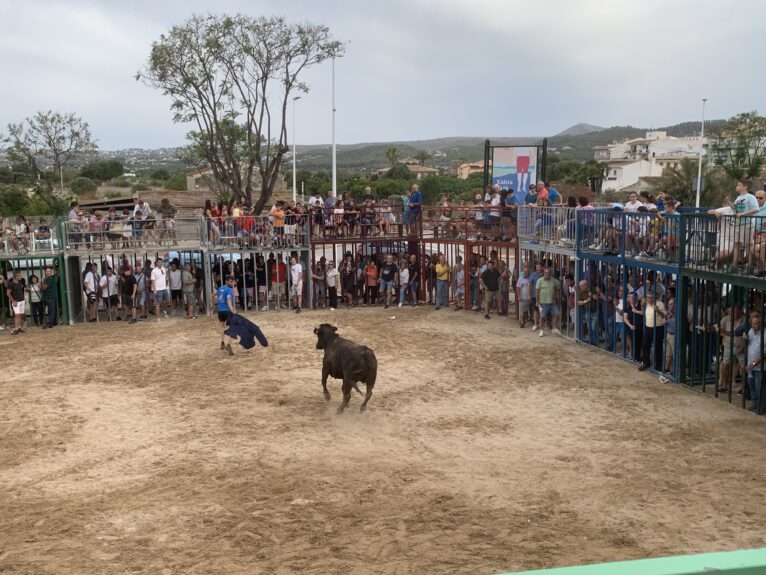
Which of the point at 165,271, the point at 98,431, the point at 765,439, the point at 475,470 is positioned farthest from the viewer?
the point at 165,271

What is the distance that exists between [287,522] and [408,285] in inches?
677

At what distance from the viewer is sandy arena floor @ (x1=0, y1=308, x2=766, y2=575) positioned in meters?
8.22

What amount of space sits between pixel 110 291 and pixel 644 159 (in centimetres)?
7850

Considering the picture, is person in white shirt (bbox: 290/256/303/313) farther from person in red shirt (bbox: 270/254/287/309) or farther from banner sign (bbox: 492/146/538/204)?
banner sign (bbox: 492/146/538/204)

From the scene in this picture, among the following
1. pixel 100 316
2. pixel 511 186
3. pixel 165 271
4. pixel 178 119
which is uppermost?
pixel 178 119

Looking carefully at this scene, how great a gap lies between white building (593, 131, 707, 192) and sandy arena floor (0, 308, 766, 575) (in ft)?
175

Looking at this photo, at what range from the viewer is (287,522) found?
8.87 m

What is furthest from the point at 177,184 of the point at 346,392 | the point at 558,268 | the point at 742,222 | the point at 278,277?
the point at 742,222

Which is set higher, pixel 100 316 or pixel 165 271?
pixel 165 271

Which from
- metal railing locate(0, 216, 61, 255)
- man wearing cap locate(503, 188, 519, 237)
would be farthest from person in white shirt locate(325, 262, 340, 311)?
metal railing locate(0, 216, 61, 255)

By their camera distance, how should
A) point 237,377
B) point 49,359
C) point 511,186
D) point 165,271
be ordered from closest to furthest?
point 237,377
point 49,359
point 165,271
point 511,186

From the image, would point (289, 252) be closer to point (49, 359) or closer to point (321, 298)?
point (321, 298)

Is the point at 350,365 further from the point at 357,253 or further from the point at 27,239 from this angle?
the point at 27,239

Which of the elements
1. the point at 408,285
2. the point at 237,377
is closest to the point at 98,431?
the point at 237,377
